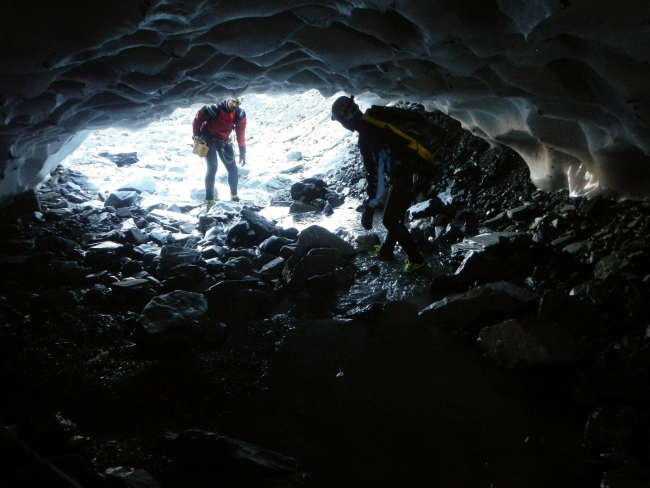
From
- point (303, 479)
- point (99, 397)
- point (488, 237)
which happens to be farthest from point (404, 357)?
point (488, 237)

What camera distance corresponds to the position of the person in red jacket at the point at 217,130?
684 cm

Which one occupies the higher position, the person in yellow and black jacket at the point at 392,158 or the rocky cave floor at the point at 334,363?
the person in yellow and black jacket at the point at 392,158

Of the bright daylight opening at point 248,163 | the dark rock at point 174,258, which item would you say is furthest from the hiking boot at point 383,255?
the dark rock at point 174,258

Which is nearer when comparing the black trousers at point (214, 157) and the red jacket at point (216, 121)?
the red jacket at point (216, 121)

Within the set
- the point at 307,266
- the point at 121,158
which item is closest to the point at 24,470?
the point at 307,266

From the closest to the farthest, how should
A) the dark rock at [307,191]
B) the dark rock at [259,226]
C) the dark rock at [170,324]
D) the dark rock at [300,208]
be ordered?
the dark rock at [170,324] < the dark rock at [259,226] < the dark rock at [300,208] < the dark rock at [307,191]

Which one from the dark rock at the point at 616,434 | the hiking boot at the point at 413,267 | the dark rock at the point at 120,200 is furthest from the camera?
the dark rock at the point at 120,200

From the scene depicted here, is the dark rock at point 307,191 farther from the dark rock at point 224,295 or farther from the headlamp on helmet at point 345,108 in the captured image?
the dark rock at point 224,295

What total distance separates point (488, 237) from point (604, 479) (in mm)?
3018

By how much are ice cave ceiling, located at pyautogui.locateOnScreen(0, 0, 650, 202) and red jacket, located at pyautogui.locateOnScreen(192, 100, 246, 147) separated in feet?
5.13

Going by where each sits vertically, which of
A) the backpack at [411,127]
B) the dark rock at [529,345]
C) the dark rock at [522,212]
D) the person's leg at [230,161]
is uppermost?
the person's leg at [230,161]

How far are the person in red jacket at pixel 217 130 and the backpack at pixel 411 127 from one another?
3735 mm

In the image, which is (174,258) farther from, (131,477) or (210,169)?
(210,169)

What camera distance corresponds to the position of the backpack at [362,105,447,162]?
12.5 feet
